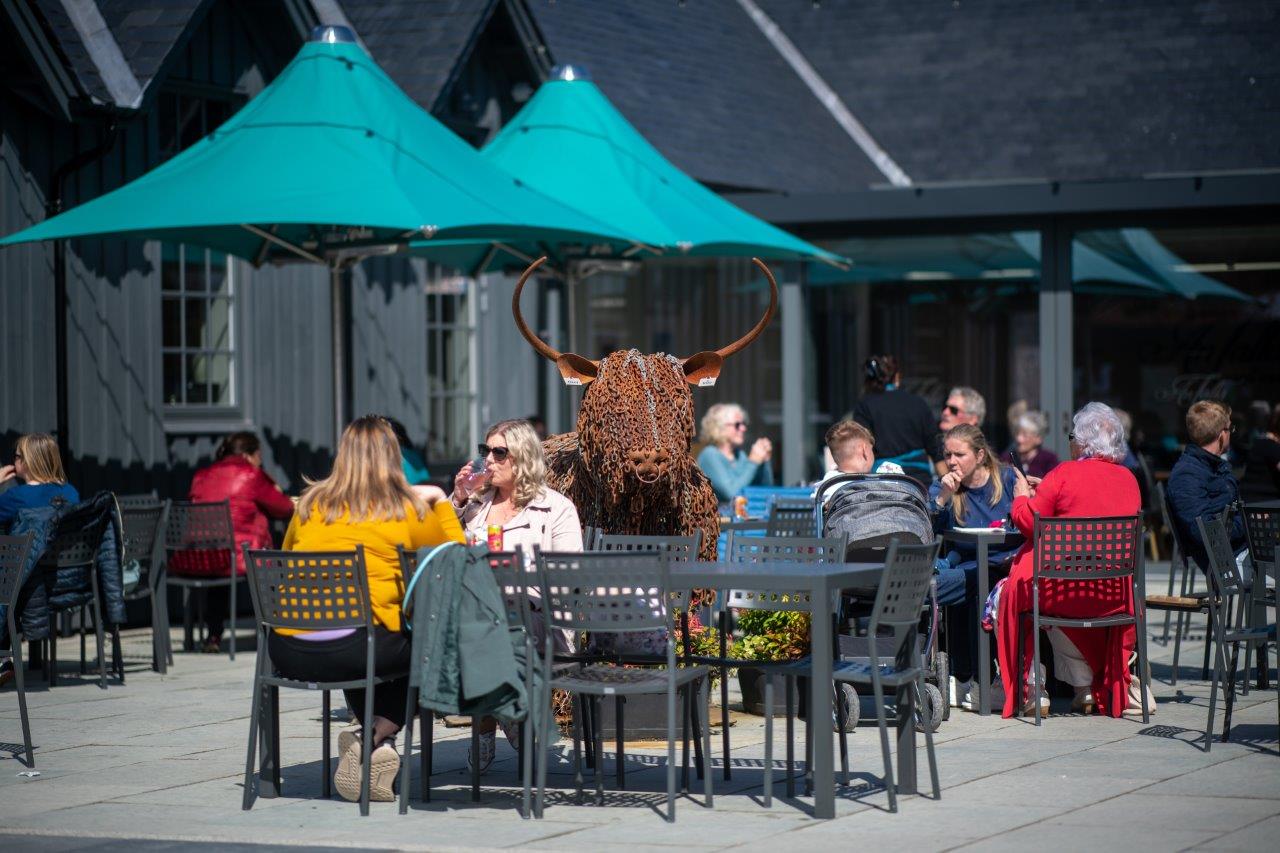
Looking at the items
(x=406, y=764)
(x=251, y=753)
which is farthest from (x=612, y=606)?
(x=251, y=753)

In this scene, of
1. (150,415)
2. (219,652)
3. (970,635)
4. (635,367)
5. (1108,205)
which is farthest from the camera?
(1108,205)

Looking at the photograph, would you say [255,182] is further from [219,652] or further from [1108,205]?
[1108,205]

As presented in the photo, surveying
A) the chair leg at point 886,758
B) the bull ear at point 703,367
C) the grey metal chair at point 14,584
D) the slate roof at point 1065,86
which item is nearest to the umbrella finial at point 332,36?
the bull ear at point 703,367

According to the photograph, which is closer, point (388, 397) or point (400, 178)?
point (400, 178)

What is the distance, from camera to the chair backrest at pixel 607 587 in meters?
6.89

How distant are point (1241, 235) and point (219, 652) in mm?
9715

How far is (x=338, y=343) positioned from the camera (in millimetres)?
12625

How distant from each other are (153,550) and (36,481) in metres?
0.90

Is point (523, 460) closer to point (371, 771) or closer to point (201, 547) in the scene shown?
point (371, 771)

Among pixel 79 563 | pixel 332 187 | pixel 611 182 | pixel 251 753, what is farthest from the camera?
pixel 611 182

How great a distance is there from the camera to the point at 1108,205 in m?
16.2

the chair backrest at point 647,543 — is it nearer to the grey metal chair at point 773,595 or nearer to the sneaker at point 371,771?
the grey metal chair at point 773,595

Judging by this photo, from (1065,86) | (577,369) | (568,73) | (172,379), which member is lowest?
(577,369)

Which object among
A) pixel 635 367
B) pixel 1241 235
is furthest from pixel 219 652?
pixel 1241 235
